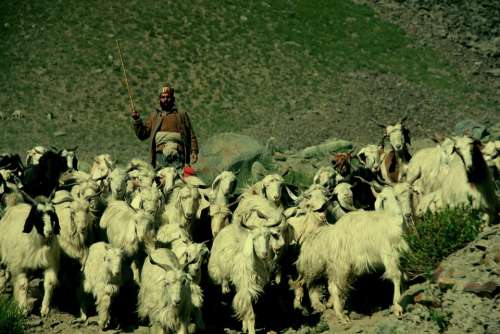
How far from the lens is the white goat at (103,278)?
43.9ft

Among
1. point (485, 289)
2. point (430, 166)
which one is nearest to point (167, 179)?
point (430, 166)

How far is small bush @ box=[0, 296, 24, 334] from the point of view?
11773 mm

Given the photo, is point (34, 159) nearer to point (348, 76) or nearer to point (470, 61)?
point (348, 76)

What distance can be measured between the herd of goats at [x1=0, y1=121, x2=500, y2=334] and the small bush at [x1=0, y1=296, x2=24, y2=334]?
1.50m

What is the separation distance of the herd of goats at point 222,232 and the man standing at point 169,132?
57 cm

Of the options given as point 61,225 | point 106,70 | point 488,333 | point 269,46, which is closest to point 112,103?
point 106,70

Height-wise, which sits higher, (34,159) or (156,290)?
(34,159)

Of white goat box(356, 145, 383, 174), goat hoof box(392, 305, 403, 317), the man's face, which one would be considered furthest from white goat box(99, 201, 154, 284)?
white goat box(356, 145, 383, 174)

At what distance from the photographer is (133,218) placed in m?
14.3

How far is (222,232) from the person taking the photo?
1434 centimetres

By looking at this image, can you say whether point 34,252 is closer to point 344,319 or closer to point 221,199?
point 221,199

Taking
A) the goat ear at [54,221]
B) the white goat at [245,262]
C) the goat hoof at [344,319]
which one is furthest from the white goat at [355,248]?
the goat ear at [54,221]

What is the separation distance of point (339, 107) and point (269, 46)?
221 inches

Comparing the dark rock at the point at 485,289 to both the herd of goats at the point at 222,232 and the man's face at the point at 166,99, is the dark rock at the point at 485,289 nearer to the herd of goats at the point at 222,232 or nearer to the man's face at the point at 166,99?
the herd of goats at the point at 222,232
